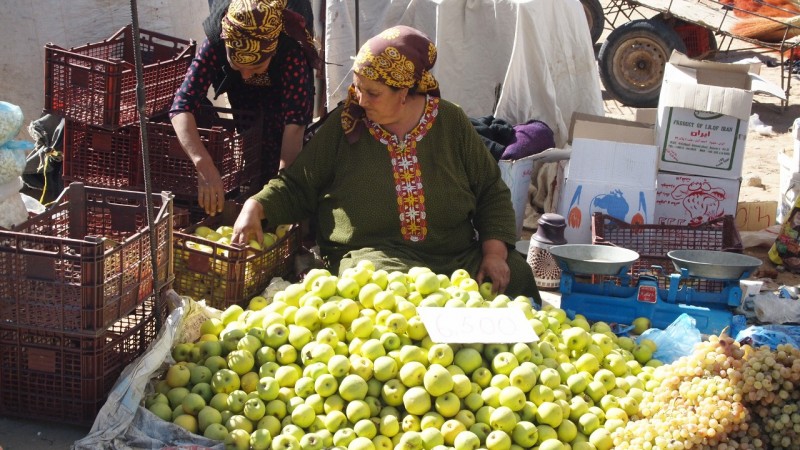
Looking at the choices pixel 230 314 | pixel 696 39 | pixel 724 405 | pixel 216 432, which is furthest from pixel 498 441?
pixel 696 39

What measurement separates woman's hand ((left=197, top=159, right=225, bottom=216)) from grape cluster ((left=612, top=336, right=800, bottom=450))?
188 cm

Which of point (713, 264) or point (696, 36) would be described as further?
point (696, 36)

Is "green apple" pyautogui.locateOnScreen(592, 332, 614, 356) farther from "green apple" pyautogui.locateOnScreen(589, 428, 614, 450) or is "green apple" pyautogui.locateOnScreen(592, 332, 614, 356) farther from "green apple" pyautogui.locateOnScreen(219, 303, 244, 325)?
"green apple" pyautogui.locateOnScreen(219, 303, 244, 325)

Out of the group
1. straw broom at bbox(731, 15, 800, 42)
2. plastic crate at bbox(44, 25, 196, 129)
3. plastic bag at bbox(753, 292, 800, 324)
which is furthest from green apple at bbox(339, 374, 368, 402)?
straw broom at bbox(731, 15, 800, 42)

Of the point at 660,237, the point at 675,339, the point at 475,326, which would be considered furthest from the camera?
the point at 660,237

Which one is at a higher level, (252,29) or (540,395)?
(252,29)

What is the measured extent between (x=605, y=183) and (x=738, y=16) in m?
5.50

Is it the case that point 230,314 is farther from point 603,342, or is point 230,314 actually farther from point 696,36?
point 696,36

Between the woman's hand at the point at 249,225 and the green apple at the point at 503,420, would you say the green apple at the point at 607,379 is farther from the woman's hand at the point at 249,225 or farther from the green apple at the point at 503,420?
the woman's hand at the point at 249,225

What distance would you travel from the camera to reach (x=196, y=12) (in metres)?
6.14

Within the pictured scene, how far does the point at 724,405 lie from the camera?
2.74 meters

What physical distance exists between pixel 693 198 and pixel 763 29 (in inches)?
183

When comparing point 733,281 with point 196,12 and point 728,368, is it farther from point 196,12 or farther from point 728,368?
point 196,12

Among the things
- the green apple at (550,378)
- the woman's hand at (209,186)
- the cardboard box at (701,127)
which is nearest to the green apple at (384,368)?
the green apple at (550,378)
